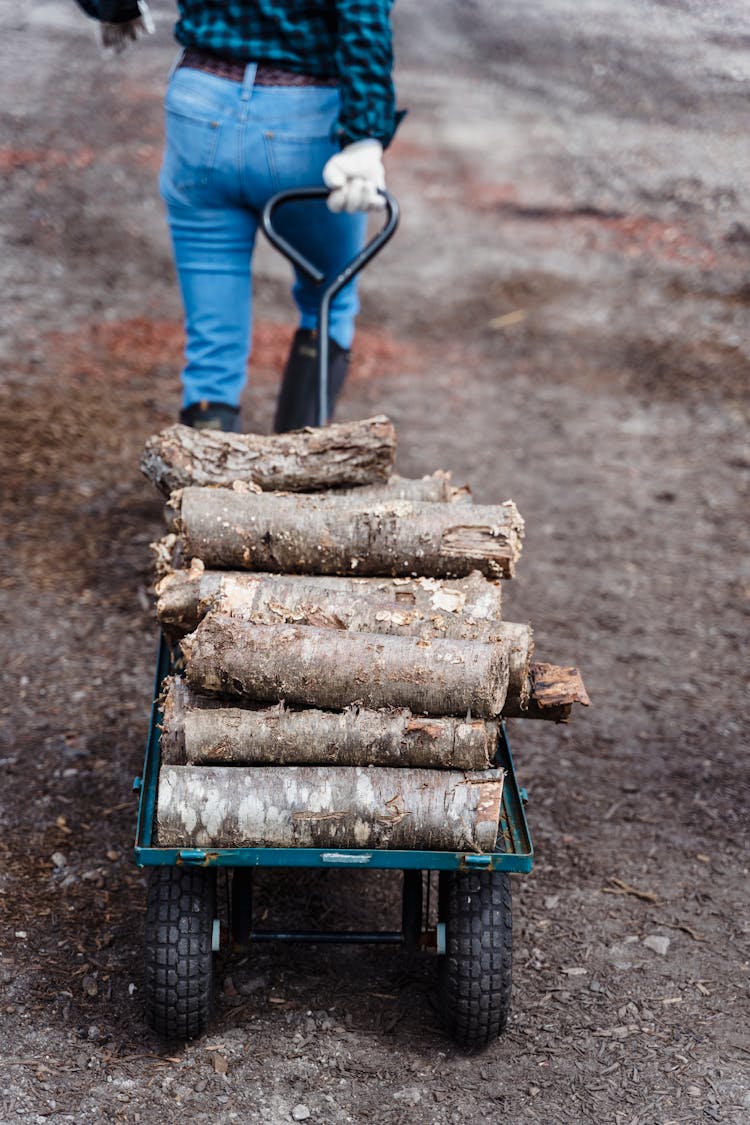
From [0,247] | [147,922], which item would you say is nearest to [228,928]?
[147,922]

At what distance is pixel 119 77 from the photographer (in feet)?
50.0

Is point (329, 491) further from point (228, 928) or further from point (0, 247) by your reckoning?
point (0, 247)

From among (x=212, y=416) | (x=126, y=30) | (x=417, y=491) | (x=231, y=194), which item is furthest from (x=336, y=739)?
(x=126, y=30)

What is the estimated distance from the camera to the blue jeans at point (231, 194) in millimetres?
3730

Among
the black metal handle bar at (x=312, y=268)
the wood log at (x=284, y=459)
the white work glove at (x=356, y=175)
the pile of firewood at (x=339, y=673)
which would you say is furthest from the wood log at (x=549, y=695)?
the white work glove at (x=356, y=175)

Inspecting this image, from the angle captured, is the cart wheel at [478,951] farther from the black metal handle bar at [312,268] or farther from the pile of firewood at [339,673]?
the black metal handle bar at [312,268]

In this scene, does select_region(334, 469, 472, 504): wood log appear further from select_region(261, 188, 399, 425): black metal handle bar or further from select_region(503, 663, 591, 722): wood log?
select_region(503, 663, 591, 722): wood log

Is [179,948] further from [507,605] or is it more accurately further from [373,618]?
[507,605]

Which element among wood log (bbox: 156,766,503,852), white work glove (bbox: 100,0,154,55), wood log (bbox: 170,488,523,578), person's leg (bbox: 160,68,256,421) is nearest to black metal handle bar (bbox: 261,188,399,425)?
person's leg (bbox: 160,68,256,421)

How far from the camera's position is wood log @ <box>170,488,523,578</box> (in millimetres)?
2881

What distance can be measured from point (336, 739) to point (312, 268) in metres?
1.88

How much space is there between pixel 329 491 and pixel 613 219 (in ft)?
28.9

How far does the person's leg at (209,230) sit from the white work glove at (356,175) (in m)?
0.37

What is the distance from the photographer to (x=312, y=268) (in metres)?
3.82
